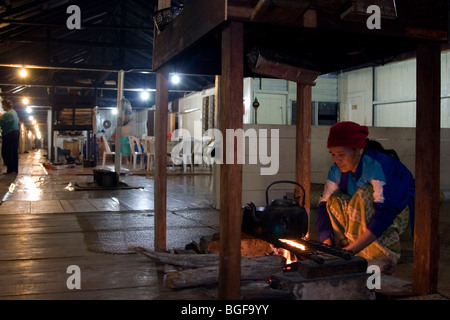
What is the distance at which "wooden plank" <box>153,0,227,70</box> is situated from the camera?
243 cm

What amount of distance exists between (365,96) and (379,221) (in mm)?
11036

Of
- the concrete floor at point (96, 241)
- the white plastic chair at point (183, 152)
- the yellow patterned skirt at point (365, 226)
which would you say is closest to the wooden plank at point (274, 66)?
the yellow patterned skirt at point (365, 226)

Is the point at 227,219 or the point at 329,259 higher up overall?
the point at 227,219

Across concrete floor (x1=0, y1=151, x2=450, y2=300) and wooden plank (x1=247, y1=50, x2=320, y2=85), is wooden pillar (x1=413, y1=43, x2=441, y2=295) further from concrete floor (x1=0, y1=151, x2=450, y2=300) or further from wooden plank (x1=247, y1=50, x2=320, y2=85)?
wooden plank (x1=247, y1=50, x2=320, y2=85)

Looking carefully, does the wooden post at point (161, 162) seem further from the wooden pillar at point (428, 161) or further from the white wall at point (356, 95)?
the white wall at point (356, 95)

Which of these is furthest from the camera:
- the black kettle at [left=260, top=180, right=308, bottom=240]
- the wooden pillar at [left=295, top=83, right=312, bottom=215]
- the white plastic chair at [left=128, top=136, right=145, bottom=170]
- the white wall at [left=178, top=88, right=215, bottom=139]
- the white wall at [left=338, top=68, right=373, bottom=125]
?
the white wall at [left=178, top=88, right=215, bottom=139]

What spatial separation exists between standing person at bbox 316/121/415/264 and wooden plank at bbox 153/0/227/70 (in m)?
1.12

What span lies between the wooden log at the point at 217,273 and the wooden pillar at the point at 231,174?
39 cm

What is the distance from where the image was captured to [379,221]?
9.46ft

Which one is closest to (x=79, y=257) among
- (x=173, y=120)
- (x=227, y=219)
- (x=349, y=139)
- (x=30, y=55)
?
(x=227, y=219)

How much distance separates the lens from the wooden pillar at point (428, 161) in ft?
8.89

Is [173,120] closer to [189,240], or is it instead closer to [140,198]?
[140,198]

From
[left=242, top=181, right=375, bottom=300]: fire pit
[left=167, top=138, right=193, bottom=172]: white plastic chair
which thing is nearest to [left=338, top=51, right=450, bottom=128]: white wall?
[left=167, top=138, right=193, bottom=172]: white plastic chair

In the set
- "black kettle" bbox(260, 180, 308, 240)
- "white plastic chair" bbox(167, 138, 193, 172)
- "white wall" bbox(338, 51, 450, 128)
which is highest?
"white wall" bbox(338, 51, 450, 128)
